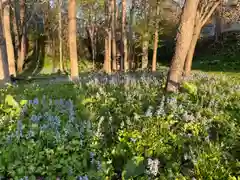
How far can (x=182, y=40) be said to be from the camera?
7.80 metres

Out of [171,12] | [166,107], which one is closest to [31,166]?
[166,107]

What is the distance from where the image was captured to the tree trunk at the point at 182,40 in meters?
7.61

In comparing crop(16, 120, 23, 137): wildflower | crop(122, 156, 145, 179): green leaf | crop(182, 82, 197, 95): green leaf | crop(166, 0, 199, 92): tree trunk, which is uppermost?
crop(166, 0, 199, 92): tree trunk

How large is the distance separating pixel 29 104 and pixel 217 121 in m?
3.33

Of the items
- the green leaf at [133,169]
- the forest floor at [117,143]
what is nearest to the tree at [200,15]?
the forest floor at [117,143]

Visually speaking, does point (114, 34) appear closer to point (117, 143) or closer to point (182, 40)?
point (182, 40)

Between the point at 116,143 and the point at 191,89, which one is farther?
the point at 191,89

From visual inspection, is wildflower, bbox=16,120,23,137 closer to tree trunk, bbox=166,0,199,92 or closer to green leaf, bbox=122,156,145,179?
green leaf, bbox=122,156,145,179

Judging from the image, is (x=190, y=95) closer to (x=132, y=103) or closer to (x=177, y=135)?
(x=132, y=103)

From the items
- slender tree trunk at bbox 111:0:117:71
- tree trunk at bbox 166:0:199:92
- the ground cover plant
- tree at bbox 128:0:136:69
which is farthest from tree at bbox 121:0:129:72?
the ground cover plant

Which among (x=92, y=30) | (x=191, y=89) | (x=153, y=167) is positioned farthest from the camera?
(x=92, y=30)

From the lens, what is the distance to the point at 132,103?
20.0 ft

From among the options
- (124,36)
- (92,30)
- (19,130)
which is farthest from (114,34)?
(19,130)

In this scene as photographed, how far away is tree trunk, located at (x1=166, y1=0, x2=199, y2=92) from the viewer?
7.61 meters
